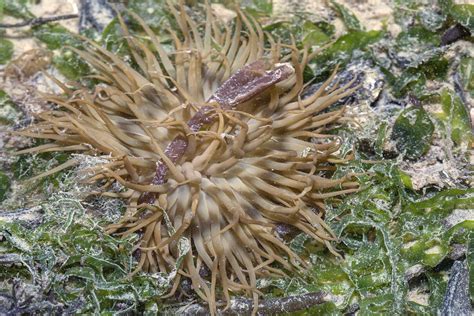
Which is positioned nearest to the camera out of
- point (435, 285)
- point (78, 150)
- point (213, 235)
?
point (213, 235)

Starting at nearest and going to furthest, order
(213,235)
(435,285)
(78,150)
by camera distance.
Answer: (213,235), (435,285), (78,150)

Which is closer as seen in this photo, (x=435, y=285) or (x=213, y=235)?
(x=213, y=235)

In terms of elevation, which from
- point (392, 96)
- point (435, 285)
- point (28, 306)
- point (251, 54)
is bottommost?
point (28, 306)

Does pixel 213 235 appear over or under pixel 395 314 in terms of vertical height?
over

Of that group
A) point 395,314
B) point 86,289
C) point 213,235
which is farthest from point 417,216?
point 86,289

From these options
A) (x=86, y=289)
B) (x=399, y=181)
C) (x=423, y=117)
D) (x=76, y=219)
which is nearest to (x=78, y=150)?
(x=76, y=219)

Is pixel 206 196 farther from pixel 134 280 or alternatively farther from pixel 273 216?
pixel 134 280
